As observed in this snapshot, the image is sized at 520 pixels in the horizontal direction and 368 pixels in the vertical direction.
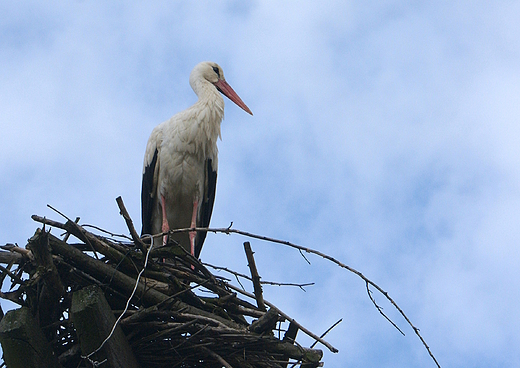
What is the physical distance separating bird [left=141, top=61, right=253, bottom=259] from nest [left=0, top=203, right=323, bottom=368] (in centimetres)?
194

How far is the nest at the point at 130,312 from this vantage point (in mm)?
2416

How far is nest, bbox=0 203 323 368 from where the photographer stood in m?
2.42

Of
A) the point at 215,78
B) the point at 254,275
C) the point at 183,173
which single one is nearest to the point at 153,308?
the point at 254,275

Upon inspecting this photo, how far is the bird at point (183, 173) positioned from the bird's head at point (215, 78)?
18.7 inches

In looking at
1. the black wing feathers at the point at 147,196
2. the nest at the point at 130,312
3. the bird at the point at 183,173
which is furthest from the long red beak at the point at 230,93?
the nest at the point at 130,312

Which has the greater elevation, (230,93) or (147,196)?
(230,93)

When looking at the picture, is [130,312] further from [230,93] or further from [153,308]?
[230,93]

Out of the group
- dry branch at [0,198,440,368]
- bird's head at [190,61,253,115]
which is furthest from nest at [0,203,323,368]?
bird's head at [190,61,253,115]

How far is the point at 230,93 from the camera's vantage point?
5.96 meters

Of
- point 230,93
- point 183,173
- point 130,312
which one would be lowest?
point 130,312

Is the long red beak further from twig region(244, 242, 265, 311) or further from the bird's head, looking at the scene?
twig region(244, 242, 265, 311)

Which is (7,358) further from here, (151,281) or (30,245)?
(151,281)

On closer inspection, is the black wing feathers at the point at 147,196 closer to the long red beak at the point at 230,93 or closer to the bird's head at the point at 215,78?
the bird's head at the point at 215,78

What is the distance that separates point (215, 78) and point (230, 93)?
20 cm
